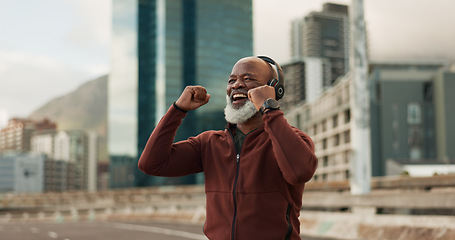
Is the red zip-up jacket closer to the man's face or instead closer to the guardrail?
the man's face

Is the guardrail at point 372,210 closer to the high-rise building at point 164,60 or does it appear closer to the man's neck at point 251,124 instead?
the man's neck at point 251,124

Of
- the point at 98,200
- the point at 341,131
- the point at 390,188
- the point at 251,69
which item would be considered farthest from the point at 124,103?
the point at 251,69

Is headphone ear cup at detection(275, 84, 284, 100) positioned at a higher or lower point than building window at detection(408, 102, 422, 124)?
lower

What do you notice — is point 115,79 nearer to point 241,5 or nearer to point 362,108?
point 241,5

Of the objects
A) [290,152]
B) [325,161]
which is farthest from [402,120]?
[290,152]

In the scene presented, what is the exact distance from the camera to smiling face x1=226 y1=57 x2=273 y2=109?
271 cm

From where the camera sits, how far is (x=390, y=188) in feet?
49.0

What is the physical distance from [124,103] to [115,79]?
7.48m

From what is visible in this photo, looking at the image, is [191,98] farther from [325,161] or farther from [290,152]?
[325,161]

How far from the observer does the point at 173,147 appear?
9.30 feet

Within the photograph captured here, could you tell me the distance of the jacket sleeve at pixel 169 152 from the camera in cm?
273

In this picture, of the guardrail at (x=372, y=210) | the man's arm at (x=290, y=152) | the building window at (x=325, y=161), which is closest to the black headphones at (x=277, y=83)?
the man's arm at (x=290, y=152)

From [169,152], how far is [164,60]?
12276cm

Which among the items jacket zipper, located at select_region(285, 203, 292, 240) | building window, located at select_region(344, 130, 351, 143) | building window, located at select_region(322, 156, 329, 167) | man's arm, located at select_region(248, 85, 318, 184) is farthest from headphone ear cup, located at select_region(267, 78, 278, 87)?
building window, located at select_region(322, 156, 329, 167)
